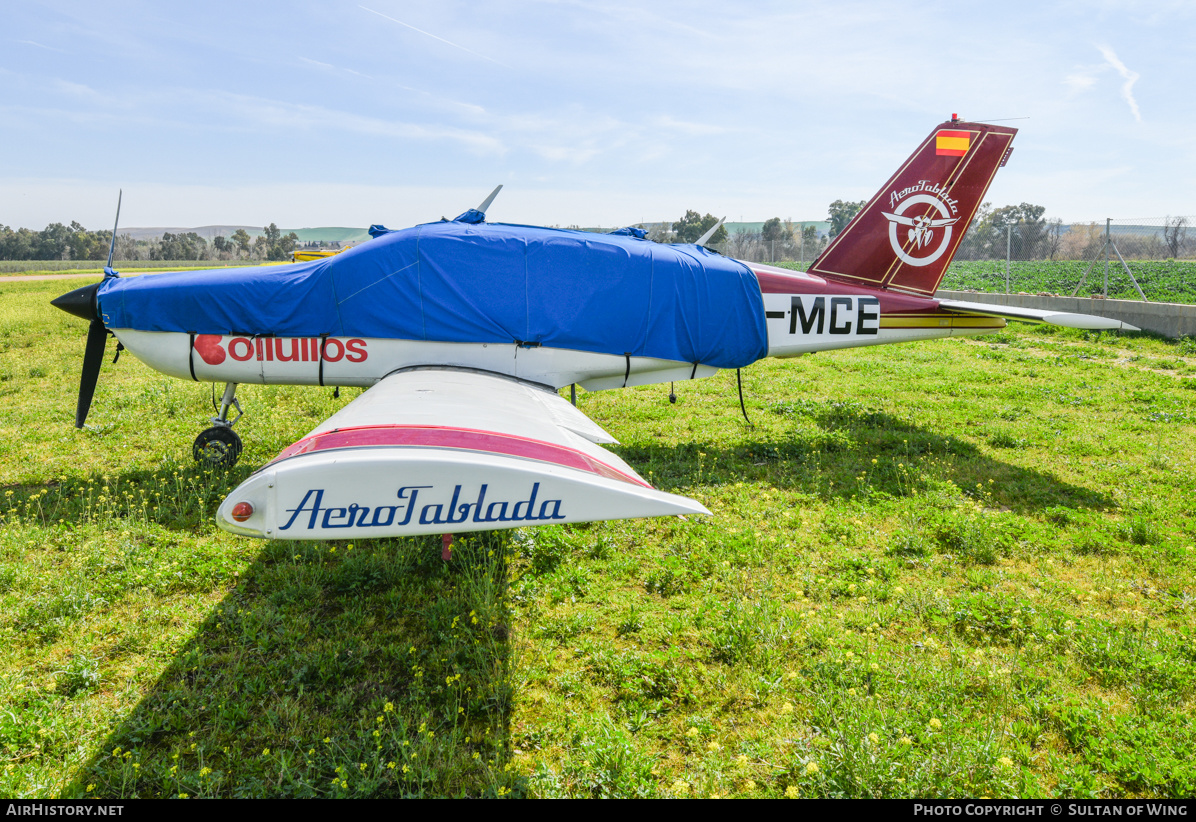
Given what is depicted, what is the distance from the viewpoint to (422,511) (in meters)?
3.10

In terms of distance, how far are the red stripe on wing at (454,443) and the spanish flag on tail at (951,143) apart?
23.8 feet

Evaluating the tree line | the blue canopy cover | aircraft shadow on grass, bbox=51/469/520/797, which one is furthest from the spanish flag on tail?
the tree line

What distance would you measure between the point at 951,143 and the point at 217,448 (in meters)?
9.57

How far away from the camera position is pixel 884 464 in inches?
268

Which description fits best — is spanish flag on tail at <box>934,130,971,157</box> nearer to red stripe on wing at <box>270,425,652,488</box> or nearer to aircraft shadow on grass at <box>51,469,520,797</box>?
red stripe on wing at <box>270,425,652,488</box>

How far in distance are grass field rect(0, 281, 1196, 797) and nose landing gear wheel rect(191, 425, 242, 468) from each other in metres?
0.28

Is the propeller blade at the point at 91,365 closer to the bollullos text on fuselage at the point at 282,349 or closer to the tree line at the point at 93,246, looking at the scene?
the bollullos text on fuselage at the point at 282,349

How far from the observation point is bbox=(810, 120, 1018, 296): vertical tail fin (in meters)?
7.98

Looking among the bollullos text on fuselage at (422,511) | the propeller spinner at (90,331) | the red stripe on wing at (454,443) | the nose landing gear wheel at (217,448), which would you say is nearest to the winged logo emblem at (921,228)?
the red stripe on wing at (454,443)

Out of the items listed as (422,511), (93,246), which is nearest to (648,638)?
(422,511)

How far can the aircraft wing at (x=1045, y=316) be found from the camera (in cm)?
606
